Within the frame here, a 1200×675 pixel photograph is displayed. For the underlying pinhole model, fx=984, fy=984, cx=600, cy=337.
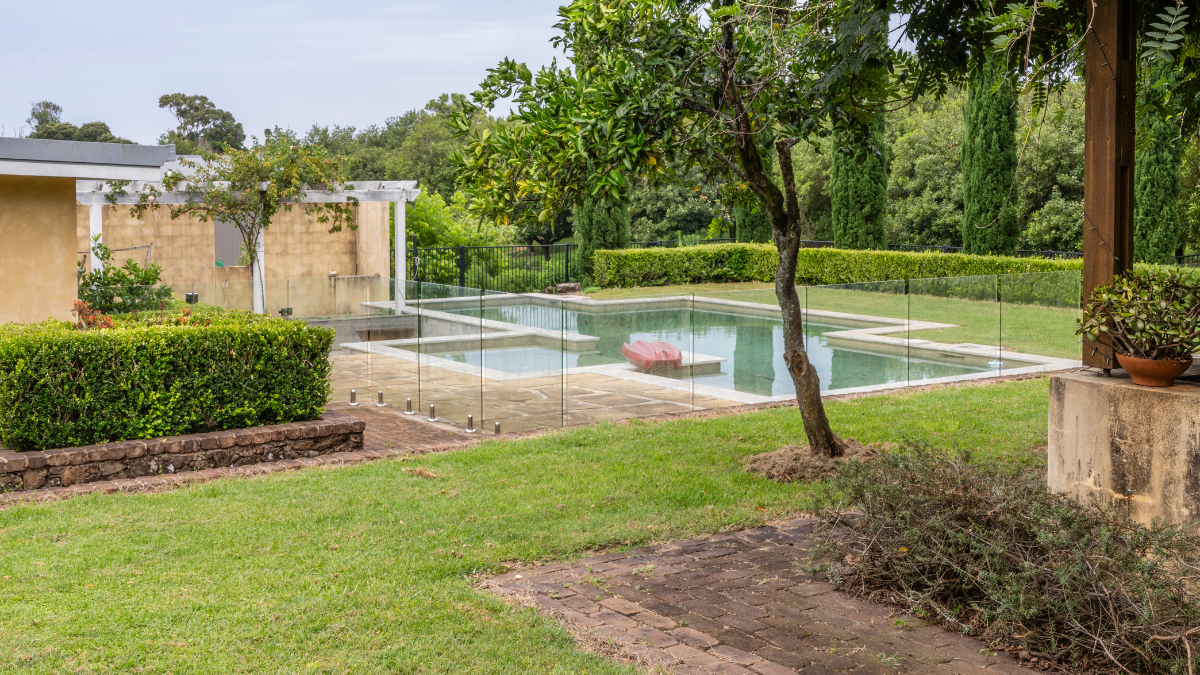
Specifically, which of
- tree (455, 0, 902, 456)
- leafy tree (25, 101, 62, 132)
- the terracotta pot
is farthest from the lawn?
leafy tree (25, 101, 62, 132)

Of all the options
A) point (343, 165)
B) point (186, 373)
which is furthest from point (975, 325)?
point (343, 165)

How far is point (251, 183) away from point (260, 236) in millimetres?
1586

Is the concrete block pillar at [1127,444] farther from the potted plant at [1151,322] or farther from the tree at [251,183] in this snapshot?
the tree at [251,183]

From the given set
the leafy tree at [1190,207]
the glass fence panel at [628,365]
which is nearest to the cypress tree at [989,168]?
the leafy tree at [1190,207]

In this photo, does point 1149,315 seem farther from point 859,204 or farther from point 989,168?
point 859,204

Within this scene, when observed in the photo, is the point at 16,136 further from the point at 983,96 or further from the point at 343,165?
the point at 983,96

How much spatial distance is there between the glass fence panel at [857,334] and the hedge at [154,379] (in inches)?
272

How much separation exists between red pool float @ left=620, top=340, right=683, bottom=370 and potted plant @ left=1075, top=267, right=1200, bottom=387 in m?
6.91

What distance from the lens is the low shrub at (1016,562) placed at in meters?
4.44

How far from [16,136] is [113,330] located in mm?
2656

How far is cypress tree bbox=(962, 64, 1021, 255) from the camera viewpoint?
24.8 metres

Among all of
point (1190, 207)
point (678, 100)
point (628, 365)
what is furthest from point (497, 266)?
point (678, 100)

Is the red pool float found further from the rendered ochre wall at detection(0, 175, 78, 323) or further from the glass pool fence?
the rendered ochre wall at detection(0, 175, 78, 323)

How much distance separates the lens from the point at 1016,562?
16.3 ft
